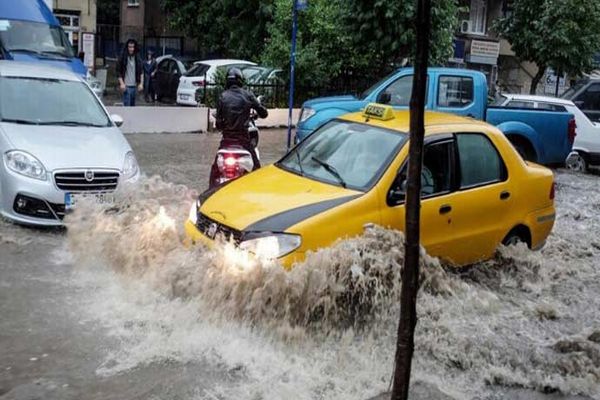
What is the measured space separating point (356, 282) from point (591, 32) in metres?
20.7

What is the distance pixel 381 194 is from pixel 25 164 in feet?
12.8

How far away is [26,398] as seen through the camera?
4309 mm

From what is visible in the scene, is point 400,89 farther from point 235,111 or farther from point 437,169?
point 437,169

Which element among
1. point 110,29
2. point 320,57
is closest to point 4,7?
point 320,57

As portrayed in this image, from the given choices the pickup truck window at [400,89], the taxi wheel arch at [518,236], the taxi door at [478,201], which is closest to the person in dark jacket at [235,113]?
the taxi door at [478,201]

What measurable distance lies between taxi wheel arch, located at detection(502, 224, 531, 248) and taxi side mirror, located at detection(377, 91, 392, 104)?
16.6 ft

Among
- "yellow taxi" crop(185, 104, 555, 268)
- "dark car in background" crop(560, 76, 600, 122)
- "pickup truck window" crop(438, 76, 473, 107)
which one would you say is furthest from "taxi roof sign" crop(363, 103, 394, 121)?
"dark car in background" crop(560, 76, 600, 122)

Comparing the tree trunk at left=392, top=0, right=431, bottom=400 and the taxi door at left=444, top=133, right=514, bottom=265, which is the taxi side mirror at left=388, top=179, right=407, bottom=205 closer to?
the taxi door at left=444, top=133, right=514, bottom=265

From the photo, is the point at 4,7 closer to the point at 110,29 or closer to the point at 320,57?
the point at 320,57

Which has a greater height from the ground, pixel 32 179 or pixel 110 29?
pixel 110 29

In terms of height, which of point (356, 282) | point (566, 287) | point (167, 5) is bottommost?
point (566, 287)

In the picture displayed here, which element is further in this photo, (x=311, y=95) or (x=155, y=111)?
(x=311, y=95)

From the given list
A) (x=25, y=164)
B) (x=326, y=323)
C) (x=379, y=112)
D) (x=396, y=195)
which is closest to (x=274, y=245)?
(x=326, y=323)

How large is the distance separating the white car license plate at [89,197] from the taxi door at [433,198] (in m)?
3.37
